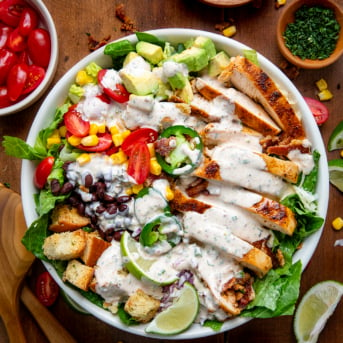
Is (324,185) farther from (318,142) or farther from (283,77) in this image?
(283,77)

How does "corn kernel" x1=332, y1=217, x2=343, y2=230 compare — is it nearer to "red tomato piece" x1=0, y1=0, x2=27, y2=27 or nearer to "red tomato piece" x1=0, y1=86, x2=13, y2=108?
"red tomato piece" x1=0, y1=86, x2=13, y2=108

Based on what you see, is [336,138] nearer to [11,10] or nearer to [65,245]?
[65,245]

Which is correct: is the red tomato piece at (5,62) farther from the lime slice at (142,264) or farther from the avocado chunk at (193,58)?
the lime slice at (142,264)

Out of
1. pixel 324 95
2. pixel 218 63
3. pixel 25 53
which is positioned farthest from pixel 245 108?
pixel 25 53

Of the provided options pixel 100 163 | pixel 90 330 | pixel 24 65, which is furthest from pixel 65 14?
pixel 90 330

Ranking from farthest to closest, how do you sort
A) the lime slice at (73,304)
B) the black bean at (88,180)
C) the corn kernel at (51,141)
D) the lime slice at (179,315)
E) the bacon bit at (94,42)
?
the bacon bit at (94,42), the lime slice at (73,304), the corn kernel at (51,141), the black bean at (88,180), the lime slice at (179,315)

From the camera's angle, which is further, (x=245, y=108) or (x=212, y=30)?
(x=212, y=30)

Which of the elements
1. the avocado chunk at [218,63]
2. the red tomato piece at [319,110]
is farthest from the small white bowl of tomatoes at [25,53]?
the red tomato piece at [319,110]
